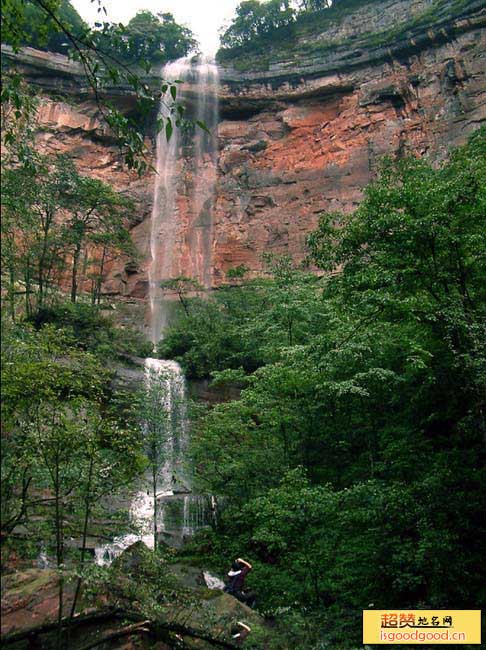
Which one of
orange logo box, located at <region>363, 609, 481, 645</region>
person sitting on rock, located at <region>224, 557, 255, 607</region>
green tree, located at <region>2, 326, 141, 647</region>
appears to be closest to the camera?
green tree, located at <region>2, 326, 141, 647</region>

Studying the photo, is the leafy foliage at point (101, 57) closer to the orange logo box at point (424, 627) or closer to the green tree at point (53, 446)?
the green tree at point (53, 446)

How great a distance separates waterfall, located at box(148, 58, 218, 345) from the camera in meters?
30.3

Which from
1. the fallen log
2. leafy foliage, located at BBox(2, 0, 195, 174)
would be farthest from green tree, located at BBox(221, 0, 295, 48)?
the fallen log

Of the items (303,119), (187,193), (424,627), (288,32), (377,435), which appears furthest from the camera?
(288,32)

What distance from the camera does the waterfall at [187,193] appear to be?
99.3ft

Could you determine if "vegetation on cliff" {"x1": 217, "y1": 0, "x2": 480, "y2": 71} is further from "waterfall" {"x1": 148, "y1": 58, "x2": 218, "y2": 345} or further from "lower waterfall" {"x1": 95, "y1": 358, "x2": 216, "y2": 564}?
"lower waterfall" {"x1": 95, "y1": 358, "x2": 216, "y2": 564}

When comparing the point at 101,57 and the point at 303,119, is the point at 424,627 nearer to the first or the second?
the point at 101,57

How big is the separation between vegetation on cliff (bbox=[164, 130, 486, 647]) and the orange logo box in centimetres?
23

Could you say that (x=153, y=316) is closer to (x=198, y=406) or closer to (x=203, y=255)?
(x=203, y=255)

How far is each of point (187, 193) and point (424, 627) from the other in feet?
91.9

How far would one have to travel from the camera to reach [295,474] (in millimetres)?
8734

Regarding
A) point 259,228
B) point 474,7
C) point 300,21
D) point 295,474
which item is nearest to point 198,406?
point 295,474

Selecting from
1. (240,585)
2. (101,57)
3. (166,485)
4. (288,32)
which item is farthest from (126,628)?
(288,32)

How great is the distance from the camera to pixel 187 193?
31797mm
